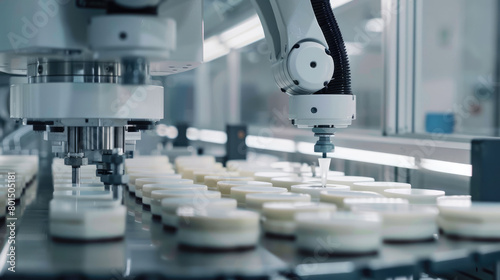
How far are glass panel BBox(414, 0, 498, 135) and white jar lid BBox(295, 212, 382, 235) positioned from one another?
5.57 meters

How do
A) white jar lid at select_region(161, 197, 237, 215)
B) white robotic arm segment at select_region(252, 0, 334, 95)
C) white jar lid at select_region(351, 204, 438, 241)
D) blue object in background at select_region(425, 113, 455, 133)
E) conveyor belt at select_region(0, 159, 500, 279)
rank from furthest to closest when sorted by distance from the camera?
blue object in background at select_region(425, 113, 455, 133), white robotic arm segment at select_region(252, 0, 334, 95), white jar lid at select_region(161, 197, 237, 215), white jar lid at select_region(351, 204, 438, 241), conveyor belt at select_region(0, 159, 500, 279)

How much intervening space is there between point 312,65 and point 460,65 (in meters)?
8.14

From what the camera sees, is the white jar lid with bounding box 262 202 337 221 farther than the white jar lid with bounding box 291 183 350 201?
No

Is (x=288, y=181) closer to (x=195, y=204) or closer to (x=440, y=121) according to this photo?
(x=195, y=204)

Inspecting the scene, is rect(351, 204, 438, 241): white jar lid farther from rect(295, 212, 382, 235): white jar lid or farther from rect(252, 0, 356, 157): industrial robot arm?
rect(252, 0, 356, 157): industrial robot arm

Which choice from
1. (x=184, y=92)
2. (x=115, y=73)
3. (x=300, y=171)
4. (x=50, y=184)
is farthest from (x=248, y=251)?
(x=184, y=92)

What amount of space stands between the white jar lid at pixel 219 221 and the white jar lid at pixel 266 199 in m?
0.27

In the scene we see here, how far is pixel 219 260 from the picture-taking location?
38.9 inches

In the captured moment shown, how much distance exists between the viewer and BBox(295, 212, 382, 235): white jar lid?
104cm

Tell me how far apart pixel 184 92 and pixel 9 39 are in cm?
848

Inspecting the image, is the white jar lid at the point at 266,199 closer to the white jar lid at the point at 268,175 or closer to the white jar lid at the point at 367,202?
the white jar lid at the point at 367,202

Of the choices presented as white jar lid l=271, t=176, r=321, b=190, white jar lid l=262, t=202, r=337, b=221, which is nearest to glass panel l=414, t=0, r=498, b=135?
white jar lid l=271, t=176, r=321, b=190

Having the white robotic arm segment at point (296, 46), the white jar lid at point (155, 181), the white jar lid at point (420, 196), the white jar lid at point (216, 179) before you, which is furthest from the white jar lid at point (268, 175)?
the white jar lid at point (420, 196)

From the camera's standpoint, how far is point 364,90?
11.1 meters
